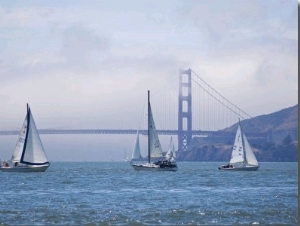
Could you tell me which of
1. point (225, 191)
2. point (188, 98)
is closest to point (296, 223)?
point (225, 191)

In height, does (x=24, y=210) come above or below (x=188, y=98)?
below

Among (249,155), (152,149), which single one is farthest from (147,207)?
(249,155)

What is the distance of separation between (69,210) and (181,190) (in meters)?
14.7

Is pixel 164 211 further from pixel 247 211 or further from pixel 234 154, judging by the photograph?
pixel 234 154

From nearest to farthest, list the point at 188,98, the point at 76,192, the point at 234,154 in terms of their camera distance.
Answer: the point at 76,192, the point at 234,154, the point at 188,98

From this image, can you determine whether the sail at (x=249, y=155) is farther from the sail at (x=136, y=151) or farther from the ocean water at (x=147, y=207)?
the ocean water at (x=147, y=207)

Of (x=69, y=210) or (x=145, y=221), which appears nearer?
(x=145, y=221)

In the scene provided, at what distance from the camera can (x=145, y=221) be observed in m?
25.3

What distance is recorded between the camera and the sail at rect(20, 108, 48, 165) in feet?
224

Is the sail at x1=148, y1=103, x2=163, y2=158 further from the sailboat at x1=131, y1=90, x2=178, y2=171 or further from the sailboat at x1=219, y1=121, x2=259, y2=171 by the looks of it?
the sailboat at x1=219, y1=121, x2=259, y2=171

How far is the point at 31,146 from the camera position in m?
68.4

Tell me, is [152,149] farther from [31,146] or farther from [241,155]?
[31,146]

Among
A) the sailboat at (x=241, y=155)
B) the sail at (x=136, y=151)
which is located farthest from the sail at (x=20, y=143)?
the sail at (x=136, y=151)

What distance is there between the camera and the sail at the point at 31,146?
68.3 m
